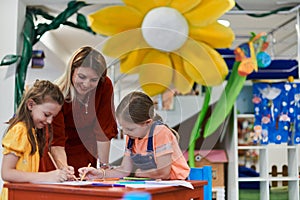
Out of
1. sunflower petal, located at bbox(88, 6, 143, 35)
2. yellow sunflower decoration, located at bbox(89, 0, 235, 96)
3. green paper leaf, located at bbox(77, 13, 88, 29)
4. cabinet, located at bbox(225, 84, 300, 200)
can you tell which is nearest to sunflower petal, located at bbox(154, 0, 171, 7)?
yellow sunflower decoration, located at bbox(89, 0, 235, 96)

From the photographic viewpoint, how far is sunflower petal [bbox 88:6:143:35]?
2156 mm

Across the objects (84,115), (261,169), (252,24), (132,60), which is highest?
(252,24)

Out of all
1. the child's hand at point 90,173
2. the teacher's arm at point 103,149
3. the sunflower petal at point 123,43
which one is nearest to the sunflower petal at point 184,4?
the sunflower petal at point 123,43

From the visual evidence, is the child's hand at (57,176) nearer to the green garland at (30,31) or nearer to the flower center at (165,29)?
the flower center at (165,29)

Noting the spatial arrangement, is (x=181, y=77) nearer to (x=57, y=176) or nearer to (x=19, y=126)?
(x=19, y=126)

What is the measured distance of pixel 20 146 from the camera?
1.30 m

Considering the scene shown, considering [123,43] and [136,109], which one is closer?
[136,109]

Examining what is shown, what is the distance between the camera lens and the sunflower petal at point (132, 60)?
2.17 m

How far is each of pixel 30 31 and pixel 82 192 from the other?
180 centimetres

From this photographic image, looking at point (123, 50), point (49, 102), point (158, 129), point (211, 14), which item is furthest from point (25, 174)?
point (211, 14)

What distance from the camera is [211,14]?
2.14 m

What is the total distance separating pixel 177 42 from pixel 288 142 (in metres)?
1.23

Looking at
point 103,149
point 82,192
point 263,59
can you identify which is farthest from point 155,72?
point 82,192

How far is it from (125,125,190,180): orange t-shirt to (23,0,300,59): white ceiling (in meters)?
1.43
